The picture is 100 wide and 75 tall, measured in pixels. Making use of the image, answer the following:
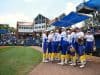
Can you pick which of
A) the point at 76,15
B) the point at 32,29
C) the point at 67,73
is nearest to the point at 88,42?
the point at 76,15

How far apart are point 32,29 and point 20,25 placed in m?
4.05

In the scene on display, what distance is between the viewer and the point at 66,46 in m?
17.8

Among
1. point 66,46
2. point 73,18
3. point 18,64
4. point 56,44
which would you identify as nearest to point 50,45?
point 56,44

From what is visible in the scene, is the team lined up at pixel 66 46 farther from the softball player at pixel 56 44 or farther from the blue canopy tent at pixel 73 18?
the blue canopy tent at pixel 73 18

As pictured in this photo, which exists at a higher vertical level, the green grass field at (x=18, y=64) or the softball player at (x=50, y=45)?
the softball player at (x=50, y=45)

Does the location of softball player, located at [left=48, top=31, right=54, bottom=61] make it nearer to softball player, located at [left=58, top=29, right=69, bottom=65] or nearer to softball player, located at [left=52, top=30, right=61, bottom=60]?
softball player, located at [left=52, top=30, right=61, bottom=60]

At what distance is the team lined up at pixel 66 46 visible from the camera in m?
16.8

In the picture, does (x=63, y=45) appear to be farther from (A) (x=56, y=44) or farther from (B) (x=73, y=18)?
(B) (x=73, y=18)

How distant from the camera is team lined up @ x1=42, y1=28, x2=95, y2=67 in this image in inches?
661

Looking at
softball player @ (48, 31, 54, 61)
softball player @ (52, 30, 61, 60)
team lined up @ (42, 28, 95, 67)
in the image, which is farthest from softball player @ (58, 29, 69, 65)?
softball player @ (48, 31, 54, 61)

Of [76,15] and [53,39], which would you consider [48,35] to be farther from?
[76,15]

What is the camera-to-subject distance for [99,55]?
22.9 m

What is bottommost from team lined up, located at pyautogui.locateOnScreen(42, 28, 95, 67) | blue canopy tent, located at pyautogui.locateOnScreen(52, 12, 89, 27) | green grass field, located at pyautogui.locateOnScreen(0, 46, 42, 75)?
A: green grass field, located at pyautogui.locateOnScreen(0, 46, 42, 75)

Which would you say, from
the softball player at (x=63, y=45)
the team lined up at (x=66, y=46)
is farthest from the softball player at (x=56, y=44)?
the softball player at (x=63, y=45)
